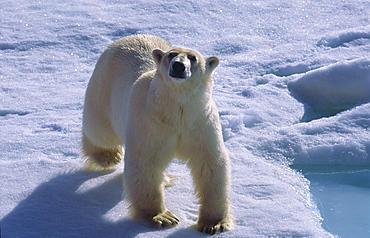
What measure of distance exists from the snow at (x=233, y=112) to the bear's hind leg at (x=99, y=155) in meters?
0.07

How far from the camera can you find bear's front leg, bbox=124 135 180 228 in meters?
3.15

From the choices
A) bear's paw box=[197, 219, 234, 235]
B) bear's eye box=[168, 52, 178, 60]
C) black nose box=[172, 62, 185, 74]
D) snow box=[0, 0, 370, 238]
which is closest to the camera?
black nose box=[172, 62, 185, 74]

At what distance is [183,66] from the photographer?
2916mm

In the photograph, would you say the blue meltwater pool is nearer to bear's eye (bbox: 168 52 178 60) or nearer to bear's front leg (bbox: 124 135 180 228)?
bear's front leg (bbox: 124 135 180 228)

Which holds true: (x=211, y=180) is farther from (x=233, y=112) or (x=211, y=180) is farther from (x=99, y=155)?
(x=233, y=112)

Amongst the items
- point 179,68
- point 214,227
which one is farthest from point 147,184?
point 179,68

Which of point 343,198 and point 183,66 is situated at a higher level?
point 183,66

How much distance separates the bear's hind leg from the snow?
0.07 m

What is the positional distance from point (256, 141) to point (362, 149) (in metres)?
0.82

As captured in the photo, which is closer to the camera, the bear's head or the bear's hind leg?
the bear's head

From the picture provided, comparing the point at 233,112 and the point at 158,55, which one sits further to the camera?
the point at 233,112

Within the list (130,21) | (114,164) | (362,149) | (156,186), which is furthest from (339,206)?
(130,21)

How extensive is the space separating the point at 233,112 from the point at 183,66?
1.98 m

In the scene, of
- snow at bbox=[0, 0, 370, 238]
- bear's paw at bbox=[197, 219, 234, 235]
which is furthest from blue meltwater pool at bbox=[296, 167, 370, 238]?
bear's paw at bbox=[197, 219, 234, 235]
